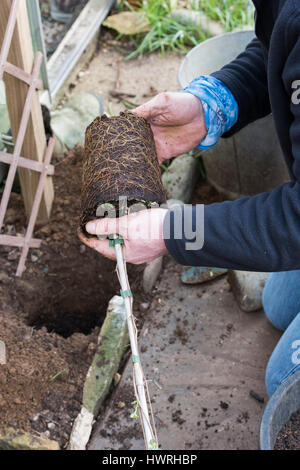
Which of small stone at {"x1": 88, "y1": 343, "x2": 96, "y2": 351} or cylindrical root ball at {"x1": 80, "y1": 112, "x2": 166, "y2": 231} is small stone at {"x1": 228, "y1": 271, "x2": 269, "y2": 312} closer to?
small stone at {"x1": 88, "y1": 343, "x2": 96, "y2": 351}

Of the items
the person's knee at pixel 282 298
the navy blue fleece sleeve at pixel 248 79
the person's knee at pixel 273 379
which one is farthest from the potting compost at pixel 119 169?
the person's knee at pixel 282 298

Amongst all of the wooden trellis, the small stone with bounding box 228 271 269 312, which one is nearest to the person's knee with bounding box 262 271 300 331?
the small stone with bounding box 228 271 269 312

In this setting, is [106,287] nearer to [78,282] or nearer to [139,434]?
[78,282]

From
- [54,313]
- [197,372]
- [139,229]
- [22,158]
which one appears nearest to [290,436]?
[197,372]

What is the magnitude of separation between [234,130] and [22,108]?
83 centimetres

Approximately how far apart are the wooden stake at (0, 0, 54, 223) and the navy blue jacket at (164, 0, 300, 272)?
943mm

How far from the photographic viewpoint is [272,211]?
1319mm

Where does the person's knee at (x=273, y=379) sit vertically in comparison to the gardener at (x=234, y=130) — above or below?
below

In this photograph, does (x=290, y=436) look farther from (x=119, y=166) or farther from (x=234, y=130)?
(x=234, y=130)

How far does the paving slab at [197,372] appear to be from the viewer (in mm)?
1896

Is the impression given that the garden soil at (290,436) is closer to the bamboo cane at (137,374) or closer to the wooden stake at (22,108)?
the bamboo cane at (137,374)

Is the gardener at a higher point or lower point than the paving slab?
higher

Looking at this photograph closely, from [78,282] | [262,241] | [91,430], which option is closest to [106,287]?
[78,282]

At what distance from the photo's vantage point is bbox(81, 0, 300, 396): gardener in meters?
1.28
